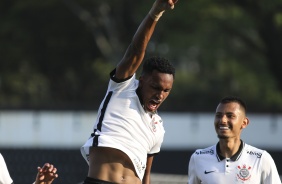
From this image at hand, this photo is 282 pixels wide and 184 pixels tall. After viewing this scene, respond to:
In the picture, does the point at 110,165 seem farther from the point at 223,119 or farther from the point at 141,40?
the point at 223,119

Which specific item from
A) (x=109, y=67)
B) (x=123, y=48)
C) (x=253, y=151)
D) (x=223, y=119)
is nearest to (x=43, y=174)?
(x=223, y=119)

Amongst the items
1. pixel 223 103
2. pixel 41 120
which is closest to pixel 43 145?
pixel 41 120

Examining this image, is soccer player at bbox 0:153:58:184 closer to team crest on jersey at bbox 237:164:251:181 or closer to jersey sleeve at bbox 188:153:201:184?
jersey sleeve at bbox 188:153:201:184

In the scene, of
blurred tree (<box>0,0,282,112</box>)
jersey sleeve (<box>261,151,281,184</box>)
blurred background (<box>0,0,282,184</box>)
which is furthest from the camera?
blurred tree (<box>0,0,282,112</box>)

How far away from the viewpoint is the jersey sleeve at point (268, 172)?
662cm

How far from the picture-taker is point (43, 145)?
23656mm

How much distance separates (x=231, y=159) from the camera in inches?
269

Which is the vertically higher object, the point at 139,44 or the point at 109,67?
the point at 139,44

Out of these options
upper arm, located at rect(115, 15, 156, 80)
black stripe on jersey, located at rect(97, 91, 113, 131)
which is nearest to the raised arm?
upper arm, located at rect(115, 15, 156, 80)

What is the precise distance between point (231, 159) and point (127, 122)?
934mm

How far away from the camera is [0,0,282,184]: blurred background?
22.9m

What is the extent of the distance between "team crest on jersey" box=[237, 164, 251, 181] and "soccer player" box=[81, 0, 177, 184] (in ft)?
2.44

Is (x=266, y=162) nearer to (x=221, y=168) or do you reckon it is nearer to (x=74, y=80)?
(x=221, y=168)

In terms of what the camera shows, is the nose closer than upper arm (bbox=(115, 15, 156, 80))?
No
